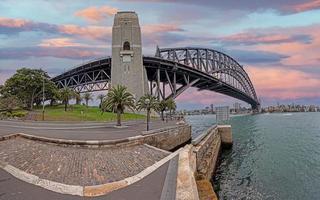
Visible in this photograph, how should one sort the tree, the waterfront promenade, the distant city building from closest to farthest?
the waterfront promenade, the distant city building, the tree

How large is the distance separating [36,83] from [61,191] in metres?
80.4

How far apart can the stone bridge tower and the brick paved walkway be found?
207 feet

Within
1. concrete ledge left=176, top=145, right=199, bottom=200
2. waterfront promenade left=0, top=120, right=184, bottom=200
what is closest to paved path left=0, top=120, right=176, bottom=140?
waterfront promenade left=0, top=120, right=184, bottom=200

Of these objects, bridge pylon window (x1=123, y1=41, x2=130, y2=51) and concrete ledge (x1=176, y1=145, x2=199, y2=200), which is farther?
bridge pylon window (x1=123, y1=41, x2=130, y2=51)

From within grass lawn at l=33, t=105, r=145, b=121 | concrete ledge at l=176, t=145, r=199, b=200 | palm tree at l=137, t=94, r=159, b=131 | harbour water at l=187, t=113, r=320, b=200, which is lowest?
harbour water at l=187, t=113, r=320, b=200

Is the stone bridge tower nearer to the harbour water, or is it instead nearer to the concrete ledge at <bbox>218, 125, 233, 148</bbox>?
the concrete ledge at <bbox>218, 125, 233, 148</bbox>

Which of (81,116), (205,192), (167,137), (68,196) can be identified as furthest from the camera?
(81,116)

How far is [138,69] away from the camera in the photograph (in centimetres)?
8956

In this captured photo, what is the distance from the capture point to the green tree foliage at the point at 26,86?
8945 centimetres

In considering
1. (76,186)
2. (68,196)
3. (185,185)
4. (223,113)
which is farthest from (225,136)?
(68,196)

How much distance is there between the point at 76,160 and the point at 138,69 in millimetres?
70211

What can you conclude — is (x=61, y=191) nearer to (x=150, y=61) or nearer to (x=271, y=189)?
(x=271, y=189)

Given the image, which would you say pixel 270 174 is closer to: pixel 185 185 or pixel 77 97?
pixel 185 185

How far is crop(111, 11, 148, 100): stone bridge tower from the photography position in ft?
291
